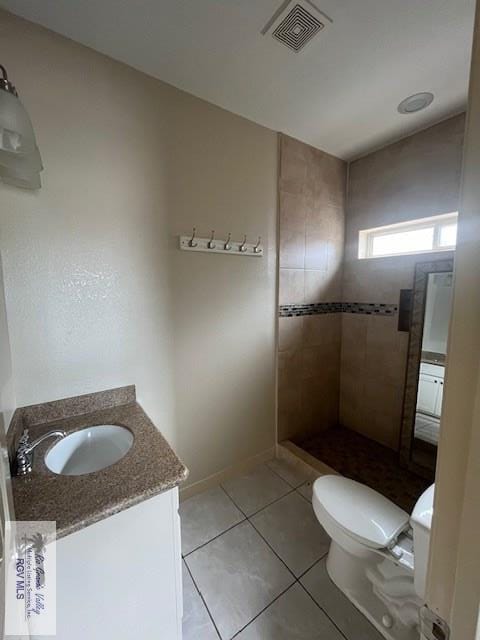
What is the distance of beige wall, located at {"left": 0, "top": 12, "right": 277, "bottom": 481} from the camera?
1.17m

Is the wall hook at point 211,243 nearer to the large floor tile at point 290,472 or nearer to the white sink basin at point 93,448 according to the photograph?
the white sink basin at point 93,448

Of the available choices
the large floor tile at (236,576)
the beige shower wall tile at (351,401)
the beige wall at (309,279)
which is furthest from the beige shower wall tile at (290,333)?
the large floor tile at (236,576)

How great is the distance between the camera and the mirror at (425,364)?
184 cm

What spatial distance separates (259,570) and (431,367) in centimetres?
167

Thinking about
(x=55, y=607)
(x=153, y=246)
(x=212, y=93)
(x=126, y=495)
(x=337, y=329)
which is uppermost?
(x=212, y=93)

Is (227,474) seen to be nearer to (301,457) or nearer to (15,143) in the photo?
(301,457)

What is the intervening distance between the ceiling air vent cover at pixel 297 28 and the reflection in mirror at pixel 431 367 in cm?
158

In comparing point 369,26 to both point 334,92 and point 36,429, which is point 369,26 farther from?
point 36,429

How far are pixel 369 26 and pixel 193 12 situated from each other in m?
0.75

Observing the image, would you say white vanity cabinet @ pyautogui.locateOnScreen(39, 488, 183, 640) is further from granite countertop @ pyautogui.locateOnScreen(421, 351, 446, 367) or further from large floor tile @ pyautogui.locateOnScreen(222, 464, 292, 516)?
granite countertop @ pyautogui.locateOnScreen(421, 351, 446, 367)

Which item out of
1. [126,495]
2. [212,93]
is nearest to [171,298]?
[126,495]

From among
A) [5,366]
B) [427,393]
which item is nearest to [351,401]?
[427,393]

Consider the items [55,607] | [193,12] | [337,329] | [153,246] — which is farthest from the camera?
[337,329]

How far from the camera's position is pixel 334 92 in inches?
60.0
